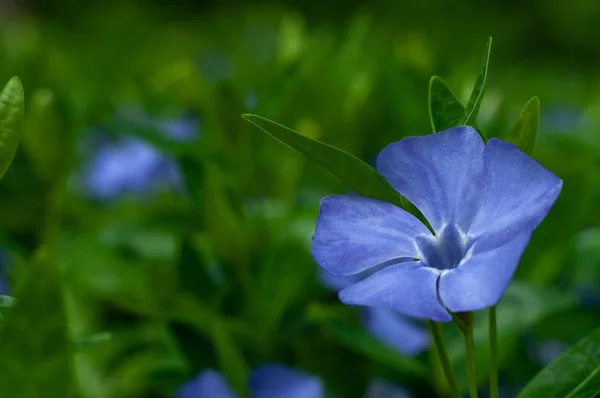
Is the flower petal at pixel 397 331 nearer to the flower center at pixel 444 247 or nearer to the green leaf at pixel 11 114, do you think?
the flower center at pixel 444 247

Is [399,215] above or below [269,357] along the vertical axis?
above

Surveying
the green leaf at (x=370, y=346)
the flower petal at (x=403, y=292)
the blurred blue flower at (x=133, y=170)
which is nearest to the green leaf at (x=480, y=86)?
the flower petal at (x=403, y=292)

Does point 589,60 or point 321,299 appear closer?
point 321,299

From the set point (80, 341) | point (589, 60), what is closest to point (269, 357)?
point (80, 341)

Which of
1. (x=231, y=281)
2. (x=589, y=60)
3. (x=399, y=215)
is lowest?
(x=589, y=60)

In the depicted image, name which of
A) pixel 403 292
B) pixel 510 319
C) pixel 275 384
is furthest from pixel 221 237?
pixel 403 292

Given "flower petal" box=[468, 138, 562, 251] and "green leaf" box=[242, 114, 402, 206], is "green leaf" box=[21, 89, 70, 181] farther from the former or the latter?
"flower petal" box=[468, 138, 562, 251]

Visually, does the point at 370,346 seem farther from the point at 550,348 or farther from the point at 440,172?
the point at 550,348

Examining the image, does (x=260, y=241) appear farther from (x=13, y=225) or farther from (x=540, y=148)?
(x=540, y=148)

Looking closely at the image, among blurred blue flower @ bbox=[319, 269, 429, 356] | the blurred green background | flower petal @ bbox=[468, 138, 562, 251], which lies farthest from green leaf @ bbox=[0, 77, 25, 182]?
blurred blue flower @ bbox=[319, 269, 429, 356]
